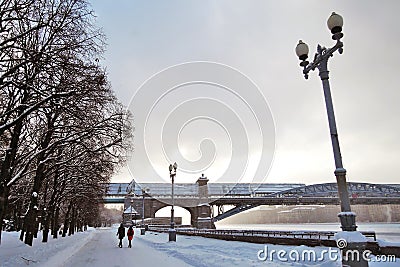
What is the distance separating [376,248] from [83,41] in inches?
669

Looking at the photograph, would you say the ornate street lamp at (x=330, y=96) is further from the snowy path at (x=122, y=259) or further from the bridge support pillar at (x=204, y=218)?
the bridge support pillar at (x=204, y=218)

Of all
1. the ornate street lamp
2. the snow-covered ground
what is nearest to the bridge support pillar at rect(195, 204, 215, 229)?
the snow-covered ground

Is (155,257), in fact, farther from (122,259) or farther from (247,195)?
(247,195)

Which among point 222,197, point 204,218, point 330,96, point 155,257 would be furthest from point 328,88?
point 222,197

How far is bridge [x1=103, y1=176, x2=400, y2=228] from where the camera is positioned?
82137 mm

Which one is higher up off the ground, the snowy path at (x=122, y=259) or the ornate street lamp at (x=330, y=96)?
the ornate street lamp at (x=330, y=96)

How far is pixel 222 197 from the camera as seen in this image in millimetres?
84000

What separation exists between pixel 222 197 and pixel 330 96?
7834 centimetres

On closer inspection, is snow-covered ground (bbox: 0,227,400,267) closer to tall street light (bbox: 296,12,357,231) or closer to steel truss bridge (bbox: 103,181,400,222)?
tall street light (bbox: 296,12,357,231)

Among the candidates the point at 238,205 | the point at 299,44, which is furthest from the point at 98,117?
the point at 238,205

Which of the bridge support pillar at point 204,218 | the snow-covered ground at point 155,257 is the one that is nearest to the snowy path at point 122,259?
the snow-covered ground at point 155,257

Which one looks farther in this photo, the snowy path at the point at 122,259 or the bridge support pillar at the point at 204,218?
the bridge support pillar at the point at 204,218

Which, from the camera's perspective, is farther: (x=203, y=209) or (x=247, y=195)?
(x=247, y=195)

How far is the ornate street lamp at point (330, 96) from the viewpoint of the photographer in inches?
257
